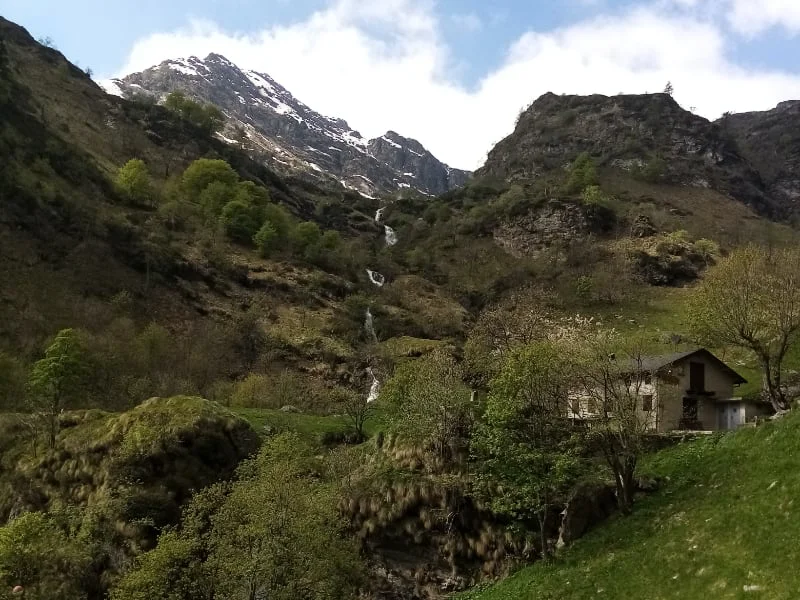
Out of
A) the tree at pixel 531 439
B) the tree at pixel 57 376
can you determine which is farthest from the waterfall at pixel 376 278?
the tree at pixel 531 439

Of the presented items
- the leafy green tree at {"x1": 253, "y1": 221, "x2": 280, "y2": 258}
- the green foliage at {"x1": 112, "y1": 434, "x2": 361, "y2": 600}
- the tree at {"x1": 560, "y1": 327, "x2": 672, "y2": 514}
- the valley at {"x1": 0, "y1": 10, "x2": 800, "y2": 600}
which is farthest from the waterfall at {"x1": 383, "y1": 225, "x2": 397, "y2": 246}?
the green foliage at {"x1": 112, "y1": 434, "x2": 361, "y2": 600}

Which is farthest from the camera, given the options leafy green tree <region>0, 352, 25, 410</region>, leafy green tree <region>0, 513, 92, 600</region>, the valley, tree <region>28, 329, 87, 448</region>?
leafy green tree <region>0, 352, 25, 410</region>

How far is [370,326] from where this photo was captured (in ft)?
330

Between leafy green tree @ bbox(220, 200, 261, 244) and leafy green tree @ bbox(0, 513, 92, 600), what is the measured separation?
96207mm

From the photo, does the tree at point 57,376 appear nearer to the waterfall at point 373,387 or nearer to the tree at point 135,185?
the waterfall at point 373,387

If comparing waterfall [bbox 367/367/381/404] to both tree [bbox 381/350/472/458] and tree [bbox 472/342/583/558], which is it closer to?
tree [bbox 381/350/472/458]

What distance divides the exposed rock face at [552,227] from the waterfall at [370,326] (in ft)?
169

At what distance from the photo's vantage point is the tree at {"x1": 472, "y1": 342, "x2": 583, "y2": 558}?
1203 inches

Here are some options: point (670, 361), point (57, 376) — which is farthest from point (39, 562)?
point (670, 361)

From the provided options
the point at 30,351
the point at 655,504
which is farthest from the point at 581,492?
the point at 30,351

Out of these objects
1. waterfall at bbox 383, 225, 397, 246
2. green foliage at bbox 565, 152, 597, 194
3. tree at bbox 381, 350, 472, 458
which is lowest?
tree at bbox 381, 350, 472, 458

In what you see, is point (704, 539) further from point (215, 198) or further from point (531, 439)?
point (215, 198)

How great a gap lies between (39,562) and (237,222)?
10045 cm

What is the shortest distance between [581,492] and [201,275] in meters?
85.4
